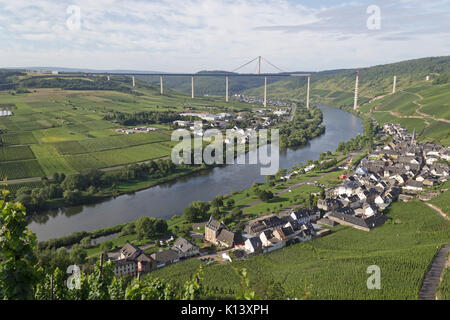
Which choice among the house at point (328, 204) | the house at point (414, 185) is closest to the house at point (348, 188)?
the house at point (328, 204)

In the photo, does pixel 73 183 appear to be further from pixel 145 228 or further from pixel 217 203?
pixel 217 203

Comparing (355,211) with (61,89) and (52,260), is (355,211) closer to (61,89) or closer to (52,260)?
(52,260)

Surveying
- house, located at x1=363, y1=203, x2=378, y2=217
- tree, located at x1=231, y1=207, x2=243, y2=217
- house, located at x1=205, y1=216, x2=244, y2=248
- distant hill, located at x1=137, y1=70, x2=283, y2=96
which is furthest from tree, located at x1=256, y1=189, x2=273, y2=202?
distant hill, located at x1=137, y1=70, x2=283, y2=96

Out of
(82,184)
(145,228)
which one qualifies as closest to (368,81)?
(82,184)

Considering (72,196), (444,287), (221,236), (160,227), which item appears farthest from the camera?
(72,196)

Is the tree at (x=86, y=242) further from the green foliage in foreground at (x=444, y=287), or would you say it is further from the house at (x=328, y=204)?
the green foliage in foreground at (x=444, y=287)
